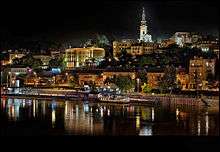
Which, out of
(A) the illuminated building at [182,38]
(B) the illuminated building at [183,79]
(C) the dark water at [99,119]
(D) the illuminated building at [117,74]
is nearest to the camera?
(C) the dark water at [99,119]

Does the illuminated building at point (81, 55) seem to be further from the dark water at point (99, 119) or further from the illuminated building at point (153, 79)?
the illuminated building at point (153, 79)

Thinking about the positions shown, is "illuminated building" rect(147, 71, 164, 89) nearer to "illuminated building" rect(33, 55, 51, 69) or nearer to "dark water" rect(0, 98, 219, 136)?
"dark water" rect(0, 98, 219, 136)

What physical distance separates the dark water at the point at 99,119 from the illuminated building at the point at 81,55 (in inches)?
19.5

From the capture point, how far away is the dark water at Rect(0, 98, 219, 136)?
5141mm

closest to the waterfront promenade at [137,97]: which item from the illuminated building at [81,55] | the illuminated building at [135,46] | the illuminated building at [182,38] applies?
the illuminated building at [81,55]

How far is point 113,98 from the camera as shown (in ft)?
19.7

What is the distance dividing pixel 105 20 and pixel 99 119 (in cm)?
115

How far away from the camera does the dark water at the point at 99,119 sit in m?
5.14

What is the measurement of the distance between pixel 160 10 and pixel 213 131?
1.48 metres

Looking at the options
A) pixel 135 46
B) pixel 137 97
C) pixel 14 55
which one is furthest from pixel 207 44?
pixel 14 55

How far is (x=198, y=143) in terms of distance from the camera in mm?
5031

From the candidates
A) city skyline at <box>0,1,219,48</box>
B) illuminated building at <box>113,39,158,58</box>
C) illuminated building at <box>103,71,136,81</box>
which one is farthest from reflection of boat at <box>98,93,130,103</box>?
city skyline at <box>0,1,219,48</box>

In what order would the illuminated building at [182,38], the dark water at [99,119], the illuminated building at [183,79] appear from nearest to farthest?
the dark water at [99,119], the illuminated building at [182,38], the illuminated building at [183,79]

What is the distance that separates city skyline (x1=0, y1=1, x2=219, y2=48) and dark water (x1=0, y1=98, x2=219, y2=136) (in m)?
0.83
